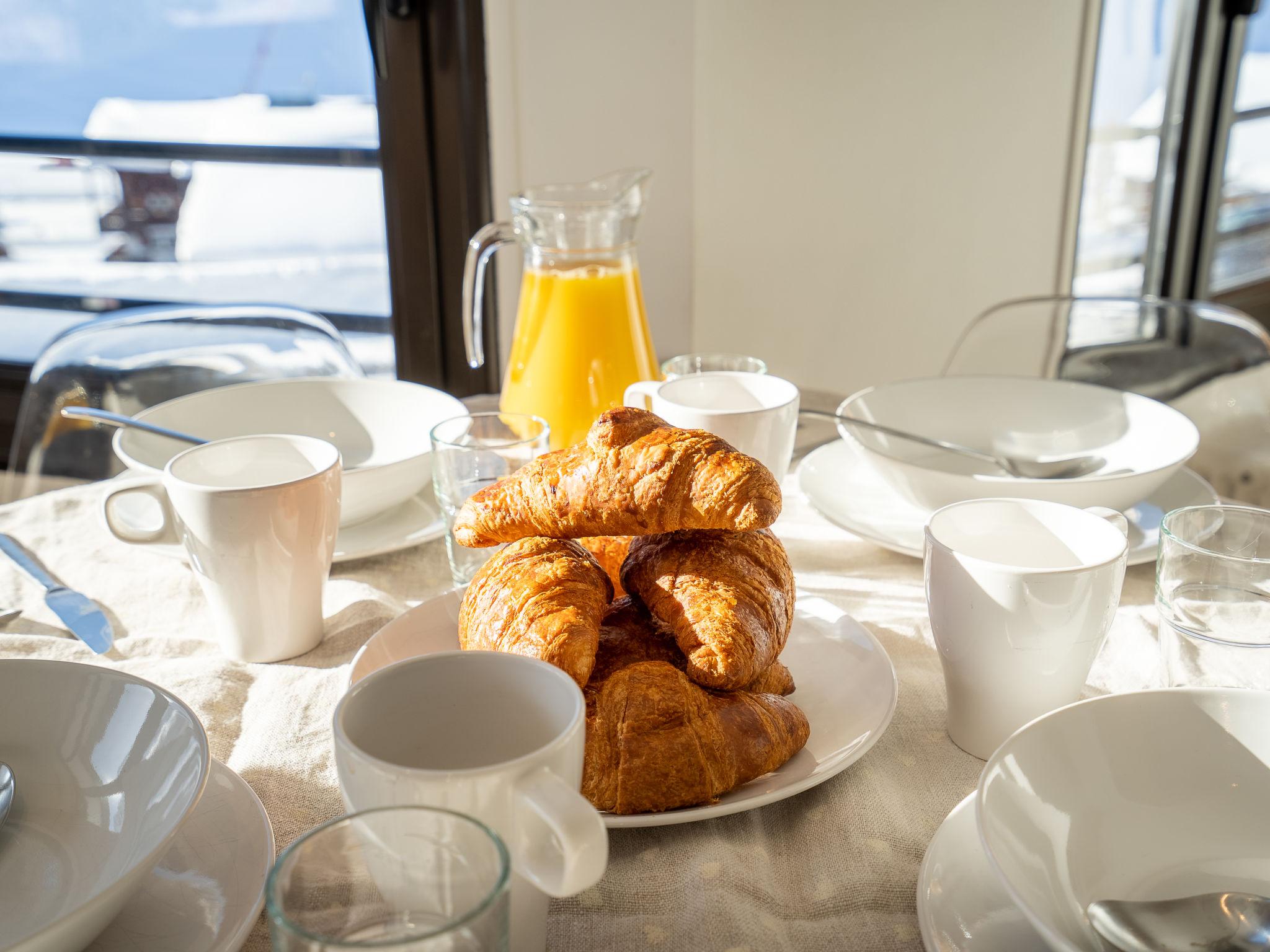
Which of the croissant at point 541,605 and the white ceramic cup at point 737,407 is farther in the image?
the white ceramic cup at point 737,407

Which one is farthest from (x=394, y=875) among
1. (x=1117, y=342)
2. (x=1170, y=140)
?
(x=1170, y=140)

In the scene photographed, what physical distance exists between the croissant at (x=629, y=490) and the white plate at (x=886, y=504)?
0.79 feet

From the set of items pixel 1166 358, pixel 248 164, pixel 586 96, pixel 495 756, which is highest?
pixel 586 96

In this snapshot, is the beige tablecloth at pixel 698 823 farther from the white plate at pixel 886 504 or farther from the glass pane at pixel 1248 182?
the glass pane at pixel 1248 182

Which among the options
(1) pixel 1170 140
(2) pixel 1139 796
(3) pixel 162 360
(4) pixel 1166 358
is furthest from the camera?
(1) pixel 1170 140

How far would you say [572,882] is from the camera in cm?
30

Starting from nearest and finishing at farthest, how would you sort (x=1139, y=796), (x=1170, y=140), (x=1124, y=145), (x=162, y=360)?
(x=1139, y=796) < (x=162, y=360) < (x=1124, y=145) < (x=1170, y=140)

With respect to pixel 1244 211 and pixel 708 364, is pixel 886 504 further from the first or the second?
pixel 1244 211

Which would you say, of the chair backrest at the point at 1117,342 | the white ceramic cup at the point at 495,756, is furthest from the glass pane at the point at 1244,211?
the white ceramic cup at the point at 495,756

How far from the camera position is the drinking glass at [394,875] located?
285 mm

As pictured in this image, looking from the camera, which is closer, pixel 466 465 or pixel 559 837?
pixel 559 837

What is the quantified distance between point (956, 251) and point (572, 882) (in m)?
1.56

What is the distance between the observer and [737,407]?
2.44 ft

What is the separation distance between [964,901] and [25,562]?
643 millimetres
